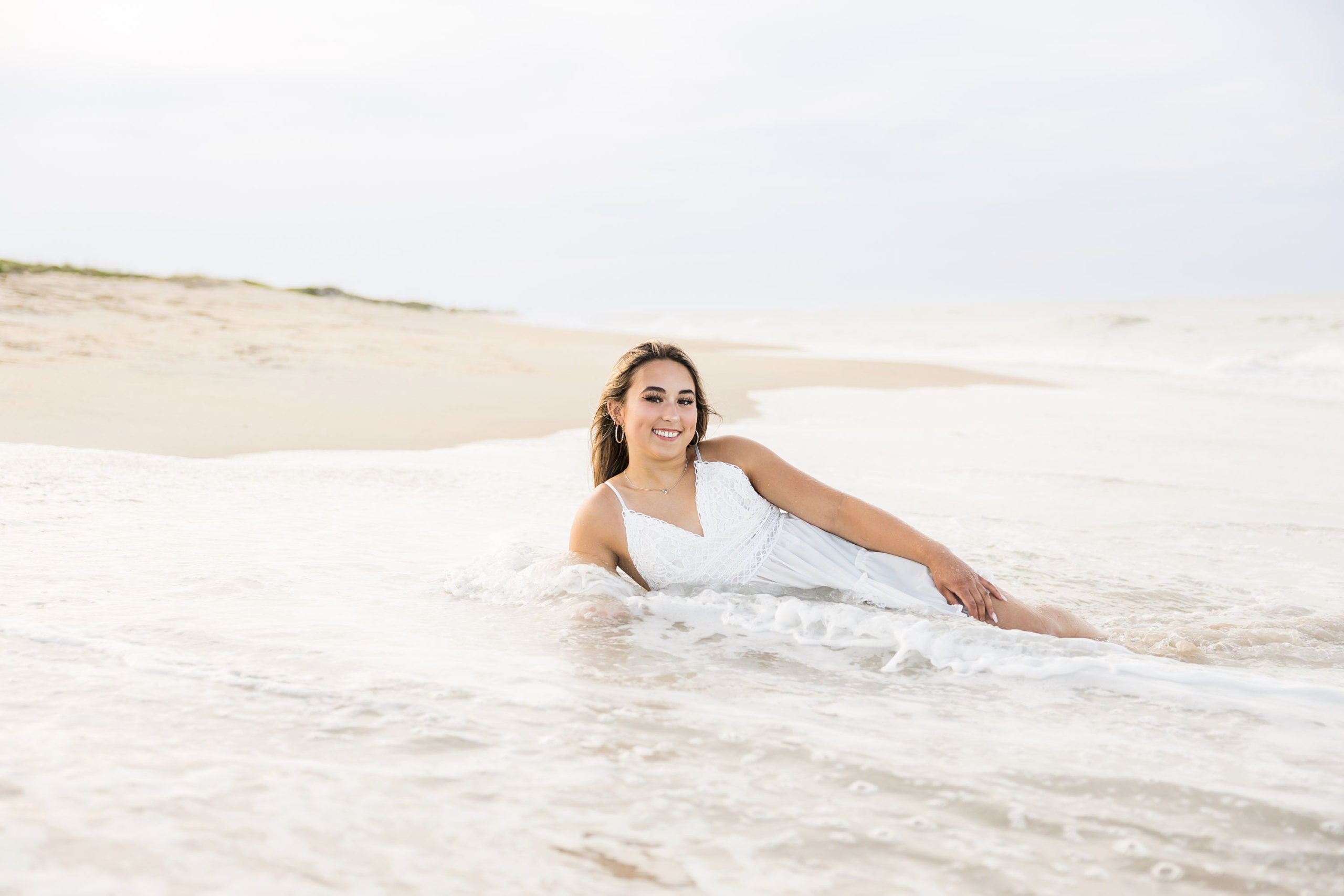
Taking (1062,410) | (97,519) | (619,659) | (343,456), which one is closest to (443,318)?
(1062,410)

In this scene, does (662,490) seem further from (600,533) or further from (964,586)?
(964,586)

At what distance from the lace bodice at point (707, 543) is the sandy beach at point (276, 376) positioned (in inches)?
145

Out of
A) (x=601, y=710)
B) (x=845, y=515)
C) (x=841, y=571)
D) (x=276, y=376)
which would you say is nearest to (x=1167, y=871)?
(x=601, y=710)

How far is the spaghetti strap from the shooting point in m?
3.55

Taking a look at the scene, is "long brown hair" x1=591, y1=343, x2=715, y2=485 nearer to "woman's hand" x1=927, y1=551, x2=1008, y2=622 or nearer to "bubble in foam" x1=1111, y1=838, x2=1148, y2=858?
"woman's hand" x1=927, y1=551, x2=1008, y2=622

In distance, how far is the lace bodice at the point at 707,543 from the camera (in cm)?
351

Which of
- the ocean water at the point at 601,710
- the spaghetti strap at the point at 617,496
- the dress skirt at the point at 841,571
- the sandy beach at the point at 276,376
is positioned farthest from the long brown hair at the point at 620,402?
the sandy beach at the point at 276,376

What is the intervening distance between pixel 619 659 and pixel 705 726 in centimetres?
54

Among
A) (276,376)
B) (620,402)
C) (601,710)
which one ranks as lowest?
(601,710)

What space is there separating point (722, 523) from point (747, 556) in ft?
0.46

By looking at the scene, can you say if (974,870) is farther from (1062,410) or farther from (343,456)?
(1062,410)

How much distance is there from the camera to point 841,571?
11.6 feet

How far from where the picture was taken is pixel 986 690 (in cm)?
262

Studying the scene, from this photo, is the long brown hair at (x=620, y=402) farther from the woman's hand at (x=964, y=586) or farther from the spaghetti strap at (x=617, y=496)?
the woman's hand at (x=964, y=586)
